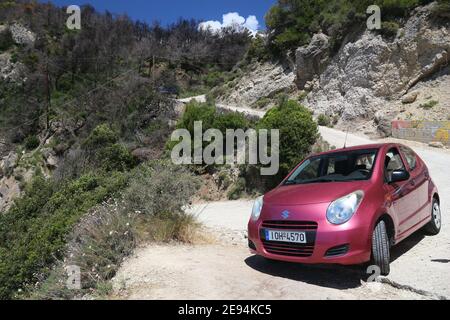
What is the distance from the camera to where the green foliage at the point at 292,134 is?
14266 millimetres

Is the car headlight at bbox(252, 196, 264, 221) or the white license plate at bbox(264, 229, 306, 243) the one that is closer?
the white license plate at bbox(264, 229, 306, 243)

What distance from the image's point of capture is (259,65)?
37.5 metres

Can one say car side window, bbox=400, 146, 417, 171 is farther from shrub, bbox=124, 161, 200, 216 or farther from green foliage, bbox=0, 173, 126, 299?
green foliage, bbox=0, 173, 126, 299

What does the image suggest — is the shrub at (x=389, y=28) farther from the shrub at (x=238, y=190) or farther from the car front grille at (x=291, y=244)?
the car front grille at (x=291, y=244)

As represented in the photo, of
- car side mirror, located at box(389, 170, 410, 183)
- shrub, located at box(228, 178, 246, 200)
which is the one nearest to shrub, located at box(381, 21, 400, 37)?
shrub, located at box(228, 178, 246, 200)

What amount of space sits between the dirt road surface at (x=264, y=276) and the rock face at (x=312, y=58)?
2431cm

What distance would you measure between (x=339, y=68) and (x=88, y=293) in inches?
998

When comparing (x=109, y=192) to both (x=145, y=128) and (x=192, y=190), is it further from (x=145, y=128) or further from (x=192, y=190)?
(x=145, y=128)

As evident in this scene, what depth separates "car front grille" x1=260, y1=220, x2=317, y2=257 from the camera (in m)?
4.62

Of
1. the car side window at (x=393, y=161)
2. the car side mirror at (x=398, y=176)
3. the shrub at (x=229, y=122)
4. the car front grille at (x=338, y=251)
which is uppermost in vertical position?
the shrub at (x=229, y=122)

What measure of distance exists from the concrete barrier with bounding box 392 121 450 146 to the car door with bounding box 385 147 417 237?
14.3m

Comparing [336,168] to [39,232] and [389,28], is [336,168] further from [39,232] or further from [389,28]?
[389,28]

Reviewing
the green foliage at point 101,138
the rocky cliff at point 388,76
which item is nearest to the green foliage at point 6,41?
the green foliage at point 101,138
